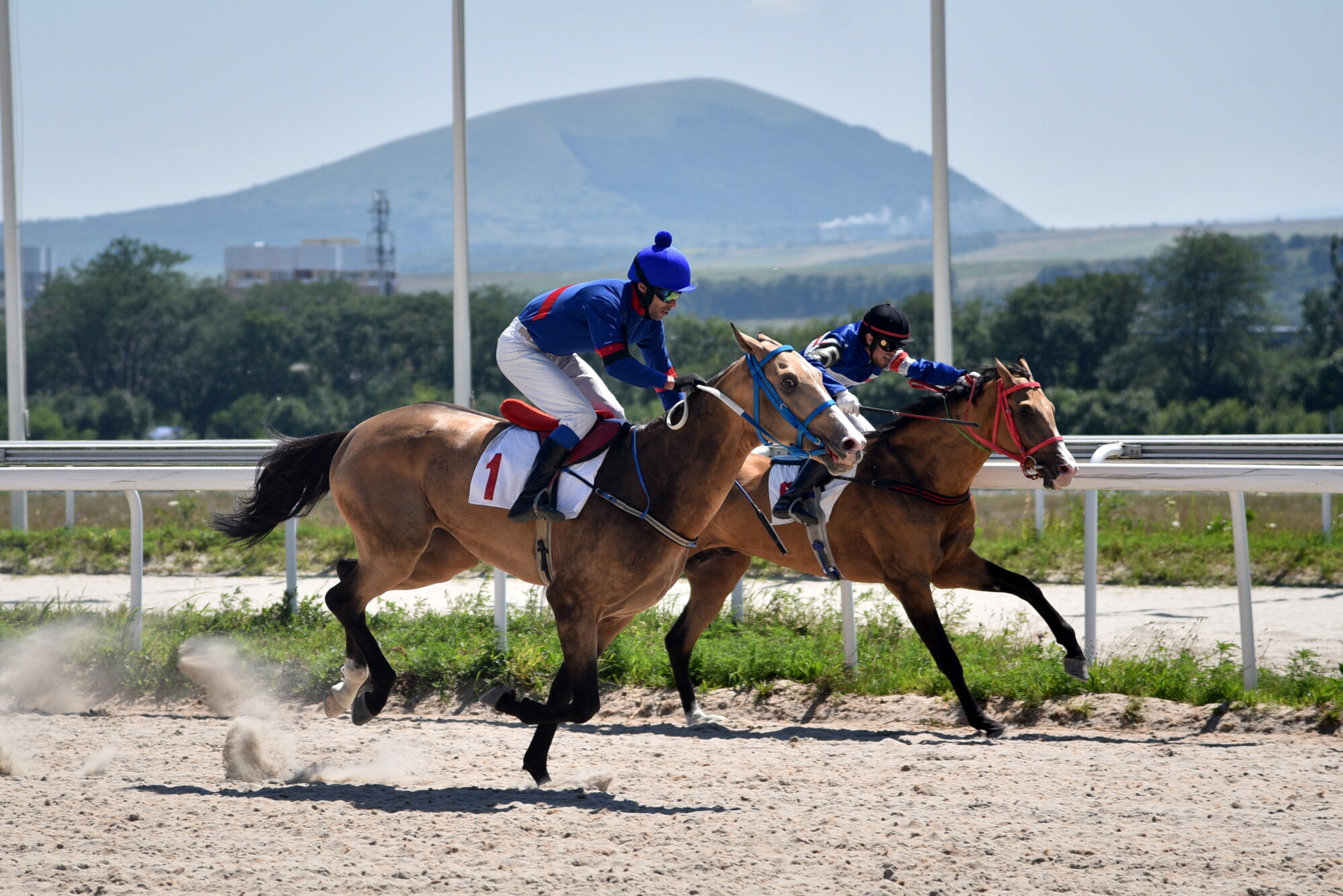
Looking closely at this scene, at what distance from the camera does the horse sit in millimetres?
4910

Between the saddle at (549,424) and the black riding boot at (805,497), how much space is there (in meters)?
1.12

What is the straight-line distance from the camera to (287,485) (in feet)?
20.5

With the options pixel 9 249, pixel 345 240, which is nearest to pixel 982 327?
pixel 9 249

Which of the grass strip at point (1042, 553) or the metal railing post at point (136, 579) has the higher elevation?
the metal railing post at point (136, 579)

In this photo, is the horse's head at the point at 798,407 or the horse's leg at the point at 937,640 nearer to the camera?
the horse's head at the point at 798,407

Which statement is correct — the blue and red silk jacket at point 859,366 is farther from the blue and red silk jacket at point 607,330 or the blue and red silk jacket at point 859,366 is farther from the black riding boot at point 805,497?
the blue and red silk jacket at point 607,330

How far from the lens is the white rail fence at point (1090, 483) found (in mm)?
6258

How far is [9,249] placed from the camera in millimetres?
12195

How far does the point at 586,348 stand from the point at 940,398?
1.81 meters

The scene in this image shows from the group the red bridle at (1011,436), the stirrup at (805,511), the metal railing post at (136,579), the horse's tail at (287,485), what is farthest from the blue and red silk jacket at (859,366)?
the metal railing post at (136,579)

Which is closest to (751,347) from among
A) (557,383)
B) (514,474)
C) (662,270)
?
(662,270)

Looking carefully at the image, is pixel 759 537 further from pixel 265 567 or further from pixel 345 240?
pixel 345 240

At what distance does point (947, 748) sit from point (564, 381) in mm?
2168

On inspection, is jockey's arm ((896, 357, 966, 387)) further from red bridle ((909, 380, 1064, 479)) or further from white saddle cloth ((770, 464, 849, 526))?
white saddle cloth ((770, 464, 849, 526))
